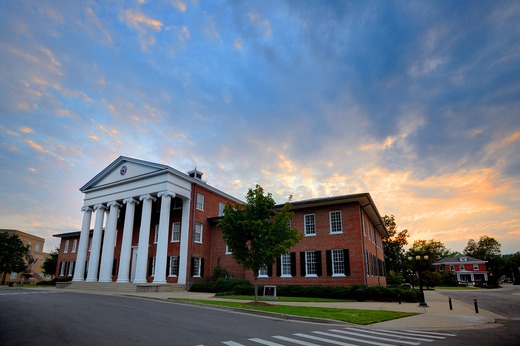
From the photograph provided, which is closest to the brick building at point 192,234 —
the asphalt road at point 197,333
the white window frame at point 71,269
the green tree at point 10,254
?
the white window frame at point 71,269

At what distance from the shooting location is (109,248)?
115ft

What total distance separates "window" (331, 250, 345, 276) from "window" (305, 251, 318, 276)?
1639 mm

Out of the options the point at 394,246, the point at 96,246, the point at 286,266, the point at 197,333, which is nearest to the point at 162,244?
the point at 96,246

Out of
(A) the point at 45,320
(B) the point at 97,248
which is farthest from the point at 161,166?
(A) the point at 45,320

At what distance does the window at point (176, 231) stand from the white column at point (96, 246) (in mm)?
8545

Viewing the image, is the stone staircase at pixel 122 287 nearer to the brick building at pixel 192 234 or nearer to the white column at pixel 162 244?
the brick building at pixel 192 234

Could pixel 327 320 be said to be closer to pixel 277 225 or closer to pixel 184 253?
pixel 277 225

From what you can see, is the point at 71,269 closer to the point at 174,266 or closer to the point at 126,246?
the point at 126,246

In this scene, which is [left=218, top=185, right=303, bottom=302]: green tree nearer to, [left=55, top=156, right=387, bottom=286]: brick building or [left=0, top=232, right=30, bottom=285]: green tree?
[left=55, top=156, right=387, bottom=286]: brick building

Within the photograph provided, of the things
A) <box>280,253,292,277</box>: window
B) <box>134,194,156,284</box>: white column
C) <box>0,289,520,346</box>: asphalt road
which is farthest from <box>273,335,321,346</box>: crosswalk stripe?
<box>134,194,156,284</box>: white column

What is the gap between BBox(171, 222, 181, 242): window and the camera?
35.0 m

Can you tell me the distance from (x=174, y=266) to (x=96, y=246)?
10.2 m

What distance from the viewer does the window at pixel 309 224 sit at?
93.1 feet

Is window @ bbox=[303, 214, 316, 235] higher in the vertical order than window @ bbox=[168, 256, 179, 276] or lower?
higher
